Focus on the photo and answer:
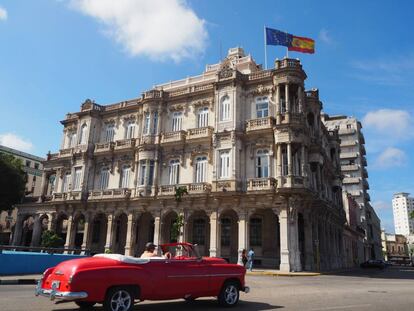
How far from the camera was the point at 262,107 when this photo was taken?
3169 centimetres

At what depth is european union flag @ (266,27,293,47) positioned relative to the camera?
30719 mm

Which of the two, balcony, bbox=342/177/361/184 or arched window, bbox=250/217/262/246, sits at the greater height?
balcony, bbox=342/177/361/184

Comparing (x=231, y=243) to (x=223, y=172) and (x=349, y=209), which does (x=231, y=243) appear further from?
(x=349, y=209)

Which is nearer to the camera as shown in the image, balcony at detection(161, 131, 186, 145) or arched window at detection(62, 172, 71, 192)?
balcony at detection(161, 131, 186, 145)

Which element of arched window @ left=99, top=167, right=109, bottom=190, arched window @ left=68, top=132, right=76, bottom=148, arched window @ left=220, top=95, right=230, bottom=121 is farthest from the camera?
arched window @ left=68, top=132, right=76, bottom=148

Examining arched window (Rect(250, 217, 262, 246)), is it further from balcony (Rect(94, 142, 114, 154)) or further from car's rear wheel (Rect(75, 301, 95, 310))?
A: car's rear wheel (Rect(75, 301, 95, 310))

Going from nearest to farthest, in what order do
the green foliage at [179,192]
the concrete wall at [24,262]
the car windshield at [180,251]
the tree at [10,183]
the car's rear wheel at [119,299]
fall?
the car's rear wheel at [119,299], the car windshield at [180,251], the concrete wall at [24,262], the green foliage at [179,192], the tree at [10,183]

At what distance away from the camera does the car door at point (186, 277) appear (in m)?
8.56

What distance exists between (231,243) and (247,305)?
21.1 metres

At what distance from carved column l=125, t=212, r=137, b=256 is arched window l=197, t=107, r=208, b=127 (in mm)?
10484

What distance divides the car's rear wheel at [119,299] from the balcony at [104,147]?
30601mm

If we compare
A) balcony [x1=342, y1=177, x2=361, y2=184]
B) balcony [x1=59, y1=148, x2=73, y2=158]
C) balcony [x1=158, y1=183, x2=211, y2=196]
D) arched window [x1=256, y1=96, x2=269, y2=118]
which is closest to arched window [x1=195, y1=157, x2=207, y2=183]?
balcony [x1=158, y1=183, x2=211, y2=196]

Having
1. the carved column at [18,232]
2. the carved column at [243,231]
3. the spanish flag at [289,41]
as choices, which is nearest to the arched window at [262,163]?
the carved column at [243,231]

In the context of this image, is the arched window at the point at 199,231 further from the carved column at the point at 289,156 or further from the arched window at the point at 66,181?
the arched window at the point at 66,181
